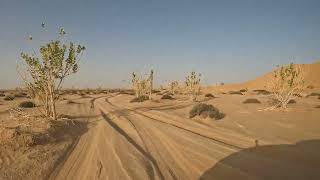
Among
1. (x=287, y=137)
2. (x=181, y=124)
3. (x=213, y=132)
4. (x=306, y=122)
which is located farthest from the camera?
(x=181, y=124)

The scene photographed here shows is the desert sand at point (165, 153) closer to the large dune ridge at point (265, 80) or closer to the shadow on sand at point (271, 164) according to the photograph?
the shadow on sand at point (271, 164)

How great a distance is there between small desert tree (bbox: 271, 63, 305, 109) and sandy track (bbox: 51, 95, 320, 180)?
10147 mm

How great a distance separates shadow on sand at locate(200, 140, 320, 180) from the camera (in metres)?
7.66

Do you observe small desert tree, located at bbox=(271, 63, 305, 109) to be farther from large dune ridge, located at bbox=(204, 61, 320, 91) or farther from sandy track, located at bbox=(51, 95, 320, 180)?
large dune ridge, located at bbox=(204, 61, 320, 91)

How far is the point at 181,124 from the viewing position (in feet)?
58.7

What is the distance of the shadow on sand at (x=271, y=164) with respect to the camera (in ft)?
25.1

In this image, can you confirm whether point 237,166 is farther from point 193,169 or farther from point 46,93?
point 46,93

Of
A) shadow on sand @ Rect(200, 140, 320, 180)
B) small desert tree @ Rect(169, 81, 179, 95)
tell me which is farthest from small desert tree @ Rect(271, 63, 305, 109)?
small desert tree @ Rect(169, 81, 179, 95)

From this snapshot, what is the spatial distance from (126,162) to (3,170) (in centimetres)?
311

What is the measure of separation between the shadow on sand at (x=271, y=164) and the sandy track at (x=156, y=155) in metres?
0.03

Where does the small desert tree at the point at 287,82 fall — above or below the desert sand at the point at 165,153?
above

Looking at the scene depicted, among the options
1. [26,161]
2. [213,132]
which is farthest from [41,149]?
[213,132]

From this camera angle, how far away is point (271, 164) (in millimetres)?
8703

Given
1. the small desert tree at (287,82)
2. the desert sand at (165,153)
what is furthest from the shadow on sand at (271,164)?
the small desert tree at (287,82)
